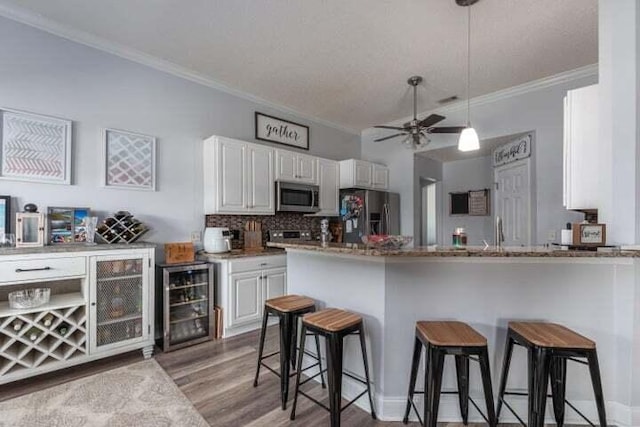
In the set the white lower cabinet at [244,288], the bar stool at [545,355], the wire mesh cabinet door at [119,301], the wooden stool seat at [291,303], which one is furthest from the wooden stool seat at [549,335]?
the wire mesh cabinet door at [119,301]

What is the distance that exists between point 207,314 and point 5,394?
1464mm

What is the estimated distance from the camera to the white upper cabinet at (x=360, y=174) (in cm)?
464

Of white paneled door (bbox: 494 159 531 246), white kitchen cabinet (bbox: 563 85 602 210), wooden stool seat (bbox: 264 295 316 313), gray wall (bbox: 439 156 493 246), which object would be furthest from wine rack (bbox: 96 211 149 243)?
gray wall (bbox: 439 156 493 246)

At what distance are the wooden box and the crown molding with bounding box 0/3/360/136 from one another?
1852mm

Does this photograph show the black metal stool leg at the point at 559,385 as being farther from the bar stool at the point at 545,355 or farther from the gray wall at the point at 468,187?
the gray wall at the point at 468,187

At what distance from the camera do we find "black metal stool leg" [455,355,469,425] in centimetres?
173

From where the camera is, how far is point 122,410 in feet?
6.31

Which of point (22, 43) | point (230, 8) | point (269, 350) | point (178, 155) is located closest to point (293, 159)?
point (178, 155)

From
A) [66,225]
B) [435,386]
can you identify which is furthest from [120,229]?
[435,386]

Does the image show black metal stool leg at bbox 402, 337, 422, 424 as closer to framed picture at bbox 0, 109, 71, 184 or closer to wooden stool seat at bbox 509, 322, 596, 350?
wooden stool seat at bbox 509, 322, 596, 350

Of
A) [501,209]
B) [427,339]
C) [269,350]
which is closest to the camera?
[427,339]

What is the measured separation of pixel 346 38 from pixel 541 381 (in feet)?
9.22

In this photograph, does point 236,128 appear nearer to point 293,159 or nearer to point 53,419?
point 293,159

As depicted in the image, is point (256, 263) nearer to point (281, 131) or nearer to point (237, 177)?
point (237, 177)
